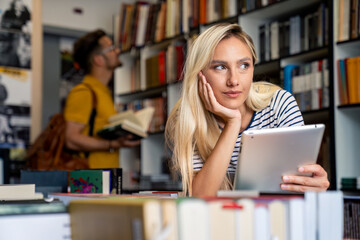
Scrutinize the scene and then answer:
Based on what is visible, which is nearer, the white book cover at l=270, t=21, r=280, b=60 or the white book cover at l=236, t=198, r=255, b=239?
the white book cover at l=236, t=198, r=255, b=239

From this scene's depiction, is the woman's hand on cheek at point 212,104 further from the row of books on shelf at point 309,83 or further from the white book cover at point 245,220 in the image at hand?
the row of books on shelf at point 309,83

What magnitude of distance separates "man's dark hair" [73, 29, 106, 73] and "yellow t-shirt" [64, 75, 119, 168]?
0.27 m

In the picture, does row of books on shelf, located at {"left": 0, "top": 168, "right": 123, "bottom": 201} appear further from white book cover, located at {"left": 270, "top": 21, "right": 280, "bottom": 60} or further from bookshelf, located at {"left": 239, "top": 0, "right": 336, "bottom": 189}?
white book cover, located at {"left": 270, "top": 21, "right": 280, "bottom": 60}

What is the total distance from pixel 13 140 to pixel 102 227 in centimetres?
312

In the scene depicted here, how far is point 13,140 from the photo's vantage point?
3.70 metres

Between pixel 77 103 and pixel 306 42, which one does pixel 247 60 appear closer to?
pixel 306 42

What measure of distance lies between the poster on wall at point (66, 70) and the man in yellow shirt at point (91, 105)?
127 centimetres

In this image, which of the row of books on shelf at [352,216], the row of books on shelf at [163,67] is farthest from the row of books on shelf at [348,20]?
the row of books on shelf at [163,67]

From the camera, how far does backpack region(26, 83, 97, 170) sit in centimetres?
303

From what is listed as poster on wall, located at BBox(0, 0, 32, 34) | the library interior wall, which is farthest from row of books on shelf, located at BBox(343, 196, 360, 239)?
the library interior wall

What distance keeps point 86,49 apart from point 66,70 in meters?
1.37

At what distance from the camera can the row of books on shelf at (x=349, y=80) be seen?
262cm

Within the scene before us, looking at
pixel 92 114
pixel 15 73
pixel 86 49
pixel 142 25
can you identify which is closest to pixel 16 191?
pixel 92 114

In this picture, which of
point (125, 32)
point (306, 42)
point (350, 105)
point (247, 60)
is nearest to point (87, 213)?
point (247, 60)
